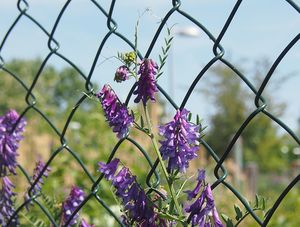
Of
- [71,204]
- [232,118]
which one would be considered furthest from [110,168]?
[232,118]

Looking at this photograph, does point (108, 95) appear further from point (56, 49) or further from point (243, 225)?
point (243, 225)

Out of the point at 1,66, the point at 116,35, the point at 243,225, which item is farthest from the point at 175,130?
the point at 243,225

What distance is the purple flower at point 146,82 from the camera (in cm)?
110

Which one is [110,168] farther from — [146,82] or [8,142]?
[8,142]

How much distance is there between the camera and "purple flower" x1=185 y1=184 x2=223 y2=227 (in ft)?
3.45

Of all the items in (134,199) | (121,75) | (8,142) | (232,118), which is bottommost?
(134,199)

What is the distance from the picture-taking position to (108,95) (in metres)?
1.13

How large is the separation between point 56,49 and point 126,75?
2.01 ft

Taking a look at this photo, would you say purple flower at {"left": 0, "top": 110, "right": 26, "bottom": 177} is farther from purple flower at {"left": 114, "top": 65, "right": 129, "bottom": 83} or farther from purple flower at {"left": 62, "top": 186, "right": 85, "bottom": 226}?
purple flower at {"left": 114, "top": 65, "right": 129, "bottom": 83}

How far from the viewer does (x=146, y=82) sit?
3.64 ft

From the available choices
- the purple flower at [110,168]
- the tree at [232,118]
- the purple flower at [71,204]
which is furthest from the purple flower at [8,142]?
the tree at [232,118]

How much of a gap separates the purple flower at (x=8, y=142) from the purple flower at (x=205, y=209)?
0.77 m

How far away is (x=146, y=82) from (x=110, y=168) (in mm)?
170

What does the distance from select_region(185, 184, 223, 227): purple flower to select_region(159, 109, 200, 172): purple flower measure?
5 centimetres
